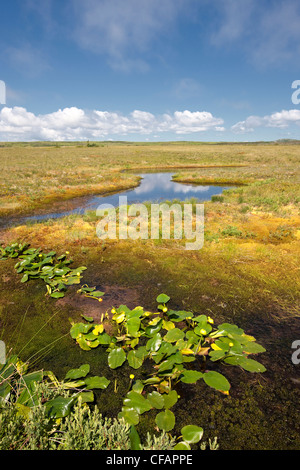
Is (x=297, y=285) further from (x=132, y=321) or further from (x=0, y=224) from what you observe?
(x=0, y=224)

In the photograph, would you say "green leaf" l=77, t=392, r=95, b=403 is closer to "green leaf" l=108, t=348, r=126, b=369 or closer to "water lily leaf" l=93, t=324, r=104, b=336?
"green leaf" l=108, t=348, r=126, b=369

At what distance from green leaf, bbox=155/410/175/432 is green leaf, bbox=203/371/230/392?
0.63 meters

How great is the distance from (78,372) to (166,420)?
127cm

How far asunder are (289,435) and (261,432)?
29cm

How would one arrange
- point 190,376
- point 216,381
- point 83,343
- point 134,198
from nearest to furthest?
point 216,381, point 190,376, point 83,343, point 134,198

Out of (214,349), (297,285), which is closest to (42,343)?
(214,349)

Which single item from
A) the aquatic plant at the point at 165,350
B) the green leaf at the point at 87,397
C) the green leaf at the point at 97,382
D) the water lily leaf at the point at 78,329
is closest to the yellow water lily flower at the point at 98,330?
the aquatic plant at the point at 165,350

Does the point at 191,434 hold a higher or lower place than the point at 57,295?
lower

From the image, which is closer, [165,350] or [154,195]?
[165,350]

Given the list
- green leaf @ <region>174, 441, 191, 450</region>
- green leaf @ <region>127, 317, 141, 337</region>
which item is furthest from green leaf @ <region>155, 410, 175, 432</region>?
green leaf @ <region>127, 317, 141, 337</region>

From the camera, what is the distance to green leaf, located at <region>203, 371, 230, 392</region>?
275 cm

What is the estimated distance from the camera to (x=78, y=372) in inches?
116

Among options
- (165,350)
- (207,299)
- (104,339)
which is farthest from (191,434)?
(207,299)

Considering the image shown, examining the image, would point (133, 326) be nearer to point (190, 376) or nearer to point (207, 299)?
point (190, 376)
